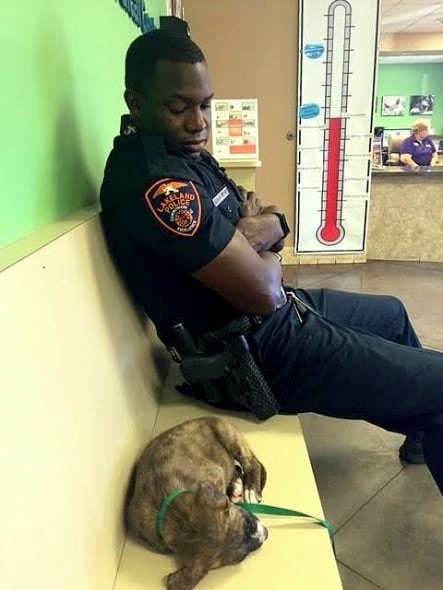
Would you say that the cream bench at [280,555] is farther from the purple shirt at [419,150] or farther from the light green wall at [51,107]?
the purple shirt at [419,150]

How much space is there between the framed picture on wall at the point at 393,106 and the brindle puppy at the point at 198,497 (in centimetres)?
1093

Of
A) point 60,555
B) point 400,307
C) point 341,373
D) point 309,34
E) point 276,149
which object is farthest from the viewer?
point 276,149

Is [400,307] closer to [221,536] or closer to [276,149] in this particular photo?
[221,536]

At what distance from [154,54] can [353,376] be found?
91cm

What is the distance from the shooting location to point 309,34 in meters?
4.12

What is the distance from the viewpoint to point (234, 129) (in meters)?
3.48

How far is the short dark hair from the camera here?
1236mm

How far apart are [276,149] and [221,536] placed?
3953 millimetres

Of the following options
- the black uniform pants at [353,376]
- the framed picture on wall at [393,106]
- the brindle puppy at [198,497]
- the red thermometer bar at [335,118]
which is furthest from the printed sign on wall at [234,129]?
the framed picture on wall at [393,106]

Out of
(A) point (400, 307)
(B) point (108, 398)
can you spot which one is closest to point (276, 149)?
(A) point (400, 307)

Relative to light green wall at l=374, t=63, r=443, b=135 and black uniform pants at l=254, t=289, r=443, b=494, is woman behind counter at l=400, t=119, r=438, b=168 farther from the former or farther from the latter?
light green wall at l=374, t=63, r=443, b=135

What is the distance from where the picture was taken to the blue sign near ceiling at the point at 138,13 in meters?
2.00

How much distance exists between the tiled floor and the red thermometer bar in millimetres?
2704

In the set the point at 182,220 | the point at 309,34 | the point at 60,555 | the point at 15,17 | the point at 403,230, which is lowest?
the point at 403,230
